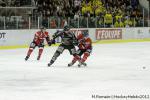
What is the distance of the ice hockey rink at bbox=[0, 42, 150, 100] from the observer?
10008mm

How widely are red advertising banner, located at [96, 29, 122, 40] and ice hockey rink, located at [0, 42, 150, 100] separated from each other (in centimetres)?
1245

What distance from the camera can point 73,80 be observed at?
12.5 meters

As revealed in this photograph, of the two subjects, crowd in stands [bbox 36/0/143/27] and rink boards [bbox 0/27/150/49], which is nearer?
rink boards [bbox 0/27/150/49]

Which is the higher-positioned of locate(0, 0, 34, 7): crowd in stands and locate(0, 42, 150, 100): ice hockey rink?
locate(0, 0, 34, 7): crowd in stands

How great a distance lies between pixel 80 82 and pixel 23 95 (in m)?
2.46

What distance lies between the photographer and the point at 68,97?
956cm

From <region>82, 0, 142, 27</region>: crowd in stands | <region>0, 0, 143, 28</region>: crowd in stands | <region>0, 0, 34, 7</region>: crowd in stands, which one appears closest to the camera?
<region>0, 0, 34, 7</region>: crowd in stands

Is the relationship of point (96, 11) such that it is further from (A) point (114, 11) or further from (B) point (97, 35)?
(A) point (114, 11)

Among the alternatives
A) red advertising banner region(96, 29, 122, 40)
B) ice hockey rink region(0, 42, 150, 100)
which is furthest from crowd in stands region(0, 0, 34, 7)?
ice hockey rink region(0, 42, 150, 100)

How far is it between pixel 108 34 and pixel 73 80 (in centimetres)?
1974

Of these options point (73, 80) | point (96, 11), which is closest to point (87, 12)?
point (96, 11)

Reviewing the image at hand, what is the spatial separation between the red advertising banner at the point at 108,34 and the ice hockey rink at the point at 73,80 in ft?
40.8

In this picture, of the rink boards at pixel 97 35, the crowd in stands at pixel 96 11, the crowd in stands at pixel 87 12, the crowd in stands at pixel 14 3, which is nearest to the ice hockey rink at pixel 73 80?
the rink boards at pixel 97 35

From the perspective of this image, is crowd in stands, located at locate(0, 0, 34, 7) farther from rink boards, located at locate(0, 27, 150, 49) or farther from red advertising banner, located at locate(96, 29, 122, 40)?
red advertising banner, located at locate(96, 29, 122, 40)
